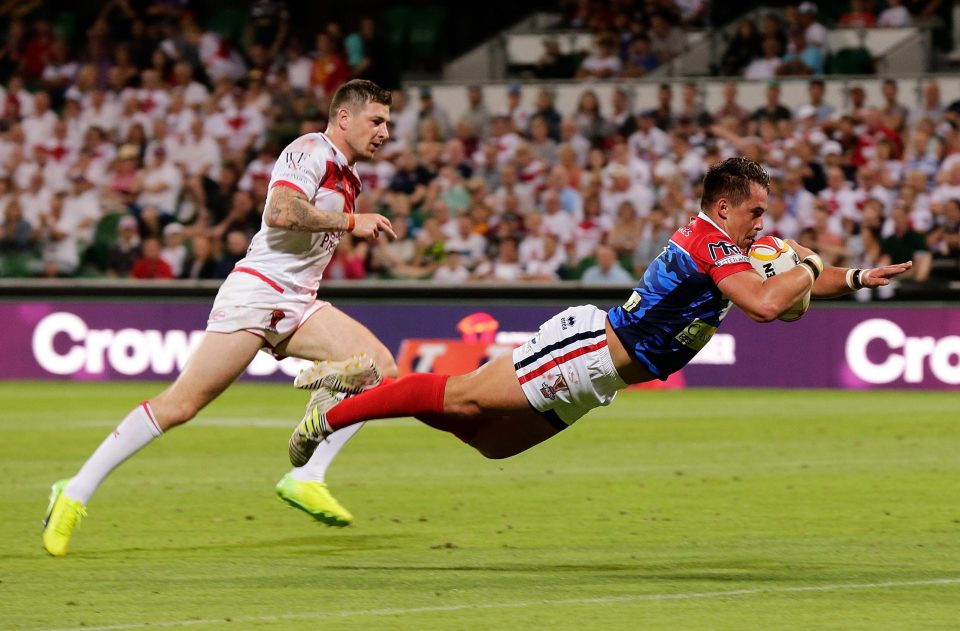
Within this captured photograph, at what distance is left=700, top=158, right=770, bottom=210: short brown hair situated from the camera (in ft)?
25.0

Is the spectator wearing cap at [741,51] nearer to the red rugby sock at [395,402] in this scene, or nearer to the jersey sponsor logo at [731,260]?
the red rugby sock at [395,402]

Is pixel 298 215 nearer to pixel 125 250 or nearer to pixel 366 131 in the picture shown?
pixel 366 131

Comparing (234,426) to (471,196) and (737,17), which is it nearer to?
(471,196)

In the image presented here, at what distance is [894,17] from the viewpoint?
23.4m

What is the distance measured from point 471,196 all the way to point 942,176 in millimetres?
5694

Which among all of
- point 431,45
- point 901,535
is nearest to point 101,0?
point 431,45

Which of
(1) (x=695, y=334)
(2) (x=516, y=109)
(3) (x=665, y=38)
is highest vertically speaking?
(3) (x=665, y=38)

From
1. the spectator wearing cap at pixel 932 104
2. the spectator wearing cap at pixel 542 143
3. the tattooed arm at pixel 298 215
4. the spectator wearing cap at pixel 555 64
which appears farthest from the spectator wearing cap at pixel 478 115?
the tattooed arm at pixel 298 215

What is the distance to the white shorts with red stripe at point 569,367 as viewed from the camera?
7660 mm

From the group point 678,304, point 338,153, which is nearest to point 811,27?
point 338,153

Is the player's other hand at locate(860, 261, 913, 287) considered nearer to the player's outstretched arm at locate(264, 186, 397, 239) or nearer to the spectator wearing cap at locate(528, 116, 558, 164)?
the player's outstretched arm at locate(264, 186, 397, 239)

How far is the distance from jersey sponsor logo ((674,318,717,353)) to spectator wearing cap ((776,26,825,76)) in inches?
606

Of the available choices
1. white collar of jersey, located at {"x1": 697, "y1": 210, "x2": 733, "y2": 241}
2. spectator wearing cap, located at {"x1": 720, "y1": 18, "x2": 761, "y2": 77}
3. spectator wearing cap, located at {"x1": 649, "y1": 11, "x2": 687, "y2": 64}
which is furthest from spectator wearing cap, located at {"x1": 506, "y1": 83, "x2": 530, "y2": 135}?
white collar of jersey, located at {"x1": 697, "y1": 210, "x2": 733, "y2": 241}

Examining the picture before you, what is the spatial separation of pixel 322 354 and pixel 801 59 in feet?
49.9
